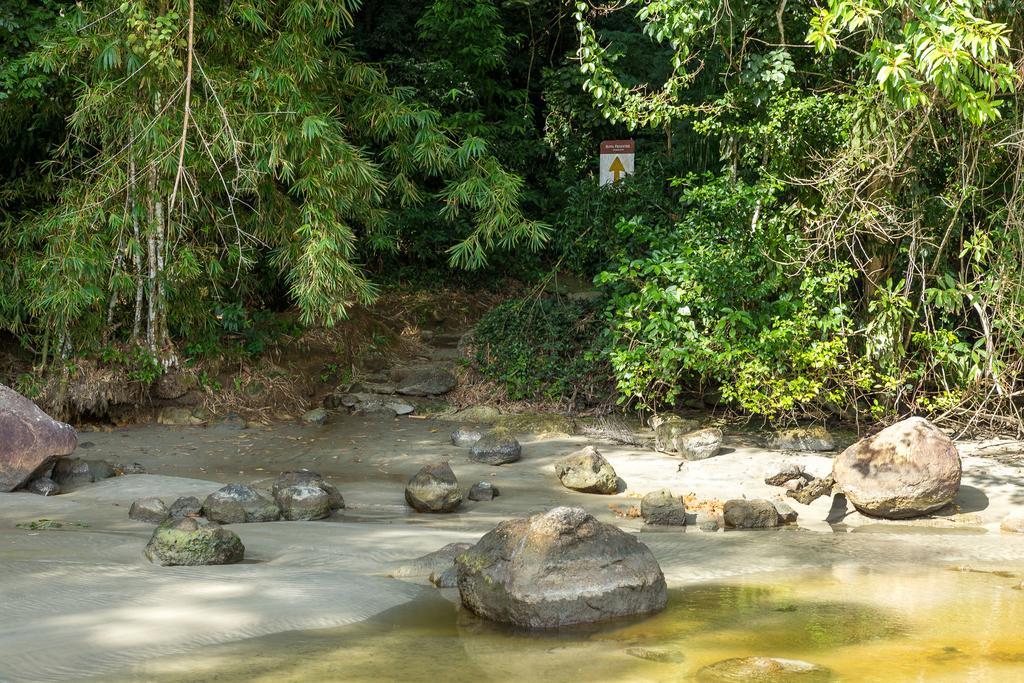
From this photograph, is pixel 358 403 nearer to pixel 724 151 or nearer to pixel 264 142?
pixel 264 142

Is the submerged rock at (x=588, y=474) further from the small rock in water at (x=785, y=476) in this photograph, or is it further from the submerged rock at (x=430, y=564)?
the submerged rock at (x=430, y=564)

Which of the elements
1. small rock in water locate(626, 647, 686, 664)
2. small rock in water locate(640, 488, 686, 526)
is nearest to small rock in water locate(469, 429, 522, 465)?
small rock in water locate(640, 488, 686, 526)

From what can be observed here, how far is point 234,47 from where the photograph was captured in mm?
9508

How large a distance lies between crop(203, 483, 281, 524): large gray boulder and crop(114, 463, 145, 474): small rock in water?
1.57 m

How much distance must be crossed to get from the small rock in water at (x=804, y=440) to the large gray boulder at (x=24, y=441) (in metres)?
5.88

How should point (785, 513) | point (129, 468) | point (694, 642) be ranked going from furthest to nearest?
point (129, 468)
point (785, 513)
point (694, 642)

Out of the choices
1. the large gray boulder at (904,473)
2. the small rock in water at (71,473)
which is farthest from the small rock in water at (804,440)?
Answer: the small rock in water at (71,473)

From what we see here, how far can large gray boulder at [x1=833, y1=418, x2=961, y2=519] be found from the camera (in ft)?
24.6

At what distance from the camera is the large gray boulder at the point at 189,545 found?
5938 mm

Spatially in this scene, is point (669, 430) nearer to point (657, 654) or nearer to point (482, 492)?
point (482, 492)

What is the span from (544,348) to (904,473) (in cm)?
473

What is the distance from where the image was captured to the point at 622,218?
10000mm

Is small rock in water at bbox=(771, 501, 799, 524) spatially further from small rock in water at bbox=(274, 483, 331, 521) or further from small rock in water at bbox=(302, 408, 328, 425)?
small rock in water at bbox=(302, 408, 328, 425)

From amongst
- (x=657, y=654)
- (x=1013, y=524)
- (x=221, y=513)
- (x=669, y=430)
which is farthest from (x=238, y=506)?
(x=1013, y=524)
